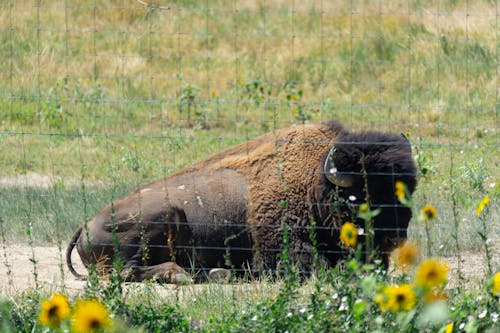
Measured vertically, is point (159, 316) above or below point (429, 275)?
below

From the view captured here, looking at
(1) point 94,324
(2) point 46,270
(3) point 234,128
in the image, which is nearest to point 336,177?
(2) point 46,270

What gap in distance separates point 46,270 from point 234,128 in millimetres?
7097

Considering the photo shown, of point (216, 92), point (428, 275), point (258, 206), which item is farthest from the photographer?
point (216, 92)

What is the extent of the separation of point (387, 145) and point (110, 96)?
8.49 m

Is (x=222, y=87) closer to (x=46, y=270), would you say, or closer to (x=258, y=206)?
(x=258, y=206)

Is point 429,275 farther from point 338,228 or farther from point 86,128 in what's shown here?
point 86,128

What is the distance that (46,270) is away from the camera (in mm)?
6695

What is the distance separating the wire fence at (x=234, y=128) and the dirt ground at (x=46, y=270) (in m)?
0.03

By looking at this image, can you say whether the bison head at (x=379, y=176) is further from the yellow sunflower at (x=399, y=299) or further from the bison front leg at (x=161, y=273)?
the yellow sunflower at (x=399, y=299)

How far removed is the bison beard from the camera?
6.69m

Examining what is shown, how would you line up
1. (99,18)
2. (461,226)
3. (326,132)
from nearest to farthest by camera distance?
1. (326,132)
2. (461,226)
3. (99,18)

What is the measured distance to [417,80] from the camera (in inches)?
563

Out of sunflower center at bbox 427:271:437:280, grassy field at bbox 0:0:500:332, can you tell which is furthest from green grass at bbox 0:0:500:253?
sunflower center at bbox 427:271:437:280

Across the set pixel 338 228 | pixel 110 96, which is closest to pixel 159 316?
pixel 338 228
